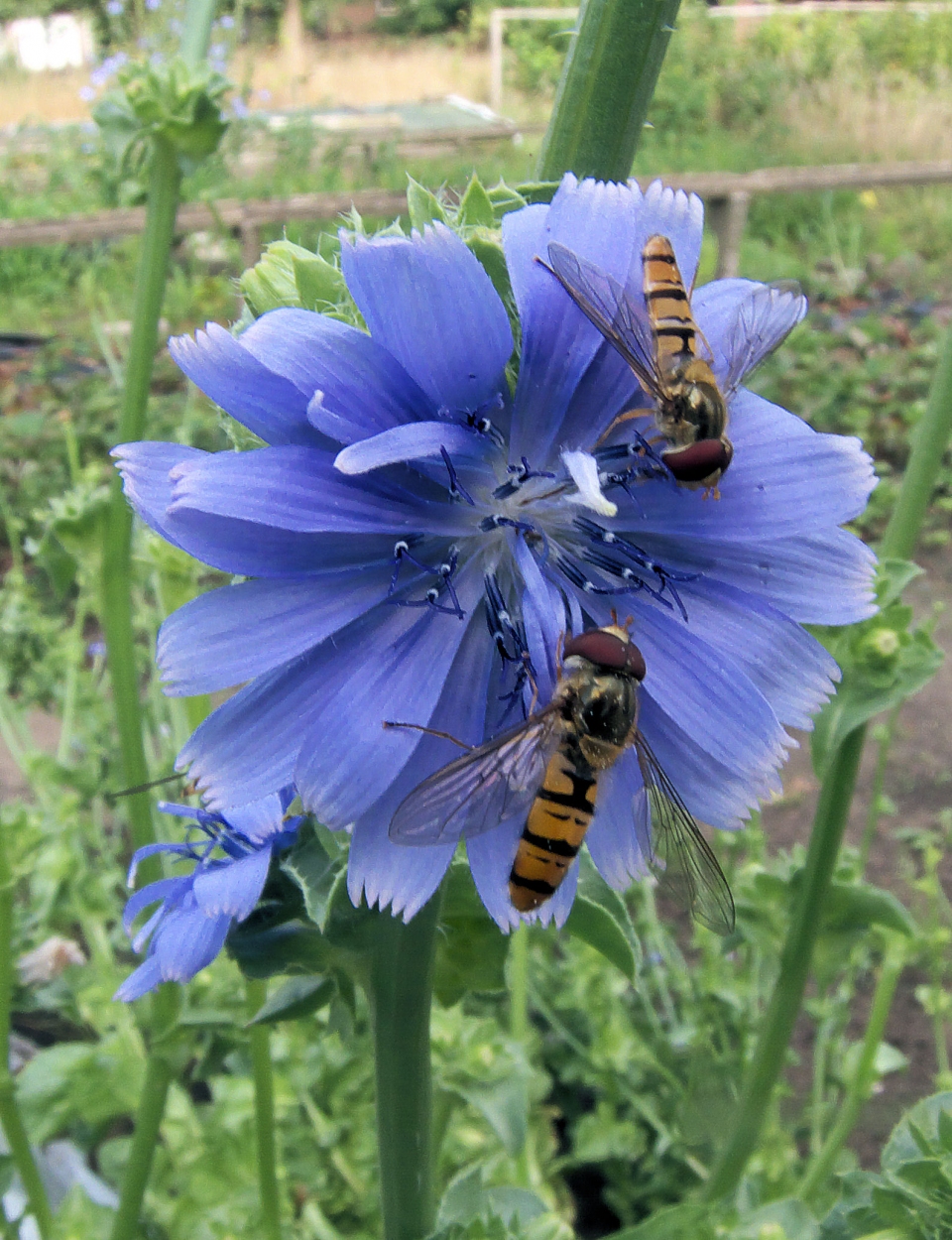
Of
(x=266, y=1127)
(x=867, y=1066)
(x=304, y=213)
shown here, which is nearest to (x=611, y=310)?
(x=266, y=1127)

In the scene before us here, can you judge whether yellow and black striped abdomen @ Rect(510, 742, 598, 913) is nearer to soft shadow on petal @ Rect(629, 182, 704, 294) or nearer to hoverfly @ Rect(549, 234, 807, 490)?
hoverfly @ Rect(549, 234, 807, 490)

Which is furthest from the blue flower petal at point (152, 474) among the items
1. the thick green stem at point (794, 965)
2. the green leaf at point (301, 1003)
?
the thick green stem at point (794, 965)

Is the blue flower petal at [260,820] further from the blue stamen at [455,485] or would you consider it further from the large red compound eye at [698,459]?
the large red compound eye at [698,459]

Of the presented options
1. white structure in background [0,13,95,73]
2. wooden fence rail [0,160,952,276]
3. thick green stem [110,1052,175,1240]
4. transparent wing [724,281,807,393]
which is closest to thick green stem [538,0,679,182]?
transparent wing [724,281,807,393]

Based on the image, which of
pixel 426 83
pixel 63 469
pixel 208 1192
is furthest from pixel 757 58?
pixel 208 1192

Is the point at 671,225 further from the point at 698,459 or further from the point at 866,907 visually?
the point at 866,907

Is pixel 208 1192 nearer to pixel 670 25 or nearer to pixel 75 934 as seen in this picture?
pixel 75 934

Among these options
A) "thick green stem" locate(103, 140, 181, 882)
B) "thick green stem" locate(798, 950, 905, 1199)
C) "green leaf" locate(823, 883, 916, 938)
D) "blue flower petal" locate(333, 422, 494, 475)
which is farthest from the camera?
"thick green stem" locate(798, 950, 905, 1199)
